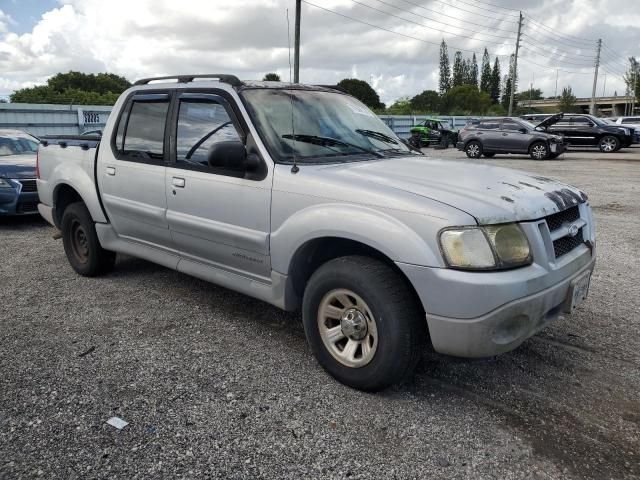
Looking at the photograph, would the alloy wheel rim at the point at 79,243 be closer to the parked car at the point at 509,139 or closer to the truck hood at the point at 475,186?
the truck hood at the point at 475,186

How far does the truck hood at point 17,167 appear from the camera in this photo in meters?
7.74

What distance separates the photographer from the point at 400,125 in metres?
31.0

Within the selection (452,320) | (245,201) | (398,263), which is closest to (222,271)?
(245,201)

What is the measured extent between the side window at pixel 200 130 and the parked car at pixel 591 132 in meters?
20.9

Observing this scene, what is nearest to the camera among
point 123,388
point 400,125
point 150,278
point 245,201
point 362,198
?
point 362,198

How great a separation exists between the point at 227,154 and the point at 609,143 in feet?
74.6

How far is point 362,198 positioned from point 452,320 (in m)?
0.80

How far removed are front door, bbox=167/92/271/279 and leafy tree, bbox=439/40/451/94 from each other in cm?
10220

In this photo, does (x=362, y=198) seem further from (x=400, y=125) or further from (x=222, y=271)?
(x=400, y=125)

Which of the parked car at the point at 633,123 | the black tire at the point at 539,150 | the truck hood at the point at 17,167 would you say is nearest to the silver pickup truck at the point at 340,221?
the truck hood at the point at 17,167

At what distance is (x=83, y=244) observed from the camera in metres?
5.29

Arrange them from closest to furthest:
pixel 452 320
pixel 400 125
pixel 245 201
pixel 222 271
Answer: pixel 452 320
pixel 245 201
pixel 222 271
pixel 400 125

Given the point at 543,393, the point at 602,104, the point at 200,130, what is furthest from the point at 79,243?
the point at 602,104

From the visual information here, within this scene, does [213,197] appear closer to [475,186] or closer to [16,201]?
[475,186]
